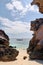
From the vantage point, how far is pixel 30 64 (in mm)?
7496

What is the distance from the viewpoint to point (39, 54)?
27.9 feet

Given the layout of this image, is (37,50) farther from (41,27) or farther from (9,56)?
(41,27)

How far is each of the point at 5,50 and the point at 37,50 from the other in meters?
1.63

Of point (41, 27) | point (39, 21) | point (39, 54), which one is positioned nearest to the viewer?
point (39, 54)

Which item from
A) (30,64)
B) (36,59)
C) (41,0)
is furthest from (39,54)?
(41,0)

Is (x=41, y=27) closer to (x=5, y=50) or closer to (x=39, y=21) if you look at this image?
(x=39, y=21)

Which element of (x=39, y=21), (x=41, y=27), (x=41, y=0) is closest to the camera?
(x=41, y=0)

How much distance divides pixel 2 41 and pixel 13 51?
0.98m

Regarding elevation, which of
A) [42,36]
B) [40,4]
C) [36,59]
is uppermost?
[40,4]

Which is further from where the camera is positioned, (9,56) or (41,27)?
(41,27)

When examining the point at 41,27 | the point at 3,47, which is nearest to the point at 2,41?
the point at 3,47

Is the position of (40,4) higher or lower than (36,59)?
higher

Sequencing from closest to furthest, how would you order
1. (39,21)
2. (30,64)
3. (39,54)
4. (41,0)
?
(30,64) → (39,54) → (41,0) → (39,21)

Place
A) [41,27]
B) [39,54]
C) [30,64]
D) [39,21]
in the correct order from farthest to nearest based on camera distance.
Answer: [39,21] < [41,27] < [39,54] < [30,64]
